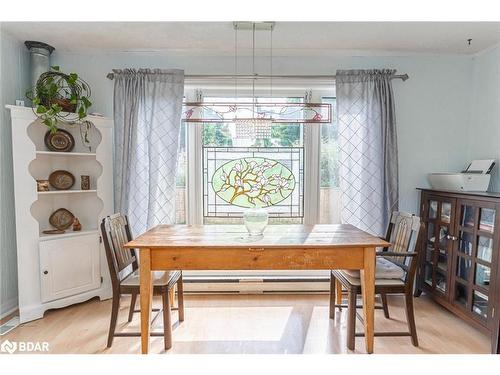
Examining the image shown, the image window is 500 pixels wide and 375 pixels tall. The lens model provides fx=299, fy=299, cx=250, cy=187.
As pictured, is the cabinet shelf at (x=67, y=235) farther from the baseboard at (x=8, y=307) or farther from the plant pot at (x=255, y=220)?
the plant pot at (x=255, y=220)

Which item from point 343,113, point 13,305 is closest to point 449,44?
point 343,113

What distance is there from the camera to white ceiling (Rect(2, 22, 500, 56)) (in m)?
2.37

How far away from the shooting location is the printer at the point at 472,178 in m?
2.46

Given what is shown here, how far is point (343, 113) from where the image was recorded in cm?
281

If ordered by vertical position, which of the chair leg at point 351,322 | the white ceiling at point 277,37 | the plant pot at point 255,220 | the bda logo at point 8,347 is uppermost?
the white ceiling at point 277,37

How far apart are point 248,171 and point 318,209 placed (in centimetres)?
81

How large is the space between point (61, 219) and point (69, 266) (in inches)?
17.6

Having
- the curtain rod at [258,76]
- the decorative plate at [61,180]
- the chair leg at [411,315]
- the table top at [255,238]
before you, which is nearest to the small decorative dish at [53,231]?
the decorative plate at [61,180]

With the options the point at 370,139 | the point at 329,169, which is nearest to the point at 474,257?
the point at 370,139

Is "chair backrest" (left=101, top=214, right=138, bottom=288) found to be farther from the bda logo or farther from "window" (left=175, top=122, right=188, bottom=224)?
the bda logo

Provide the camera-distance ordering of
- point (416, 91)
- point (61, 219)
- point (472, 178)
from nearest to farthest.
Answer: point (472, 178) → point (61, 219) → point (416, 91)

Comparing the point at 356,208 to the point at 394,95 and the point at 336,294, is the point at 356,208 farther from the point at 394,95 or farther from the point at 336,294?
the point at 394,95

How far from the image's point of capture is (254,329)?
7.45 ft

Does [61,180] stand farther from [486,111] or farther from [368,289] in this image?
[486,111]
